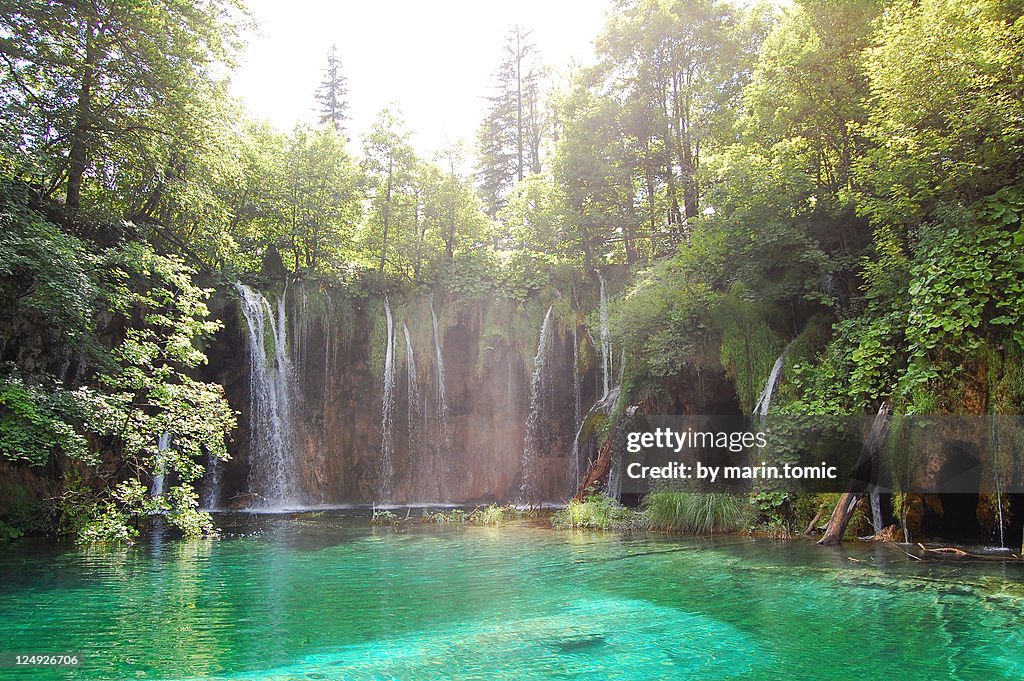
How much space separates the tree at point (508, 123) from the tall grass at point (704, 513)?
88.7 ft

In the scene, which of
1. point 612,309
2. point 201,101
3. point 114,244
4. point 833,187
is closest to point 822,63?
point 833,187

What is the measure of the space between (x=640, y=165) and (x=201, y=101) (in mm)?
13667

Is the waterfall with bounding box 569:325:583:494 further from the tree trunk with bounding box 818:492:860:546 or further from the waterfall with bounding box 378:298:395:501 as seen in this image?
the tree trunk with bounding box 818:492:860:546

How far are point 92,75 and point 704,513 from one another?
14.9m

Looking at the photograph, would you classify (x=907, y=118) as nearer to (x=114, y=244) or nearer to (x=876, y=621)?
(x=876, y=621)

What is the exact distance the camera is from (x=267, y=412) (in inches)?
752

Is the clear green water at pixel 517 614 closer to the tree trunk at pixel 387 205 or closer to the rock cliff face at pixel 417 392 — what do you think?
the rock cliff face at pixel 417 392

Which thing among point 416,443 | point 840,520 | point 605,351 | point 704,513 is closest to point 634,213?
point 605,351

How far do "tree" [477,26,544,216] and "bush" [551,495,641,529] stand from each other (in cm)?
2545

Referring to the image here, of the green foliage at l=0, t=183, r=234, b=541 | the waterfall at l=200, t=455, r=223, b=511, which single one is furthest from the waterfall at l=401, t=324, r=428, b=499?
the green foliage at l=0, t=183, r=234, b=541

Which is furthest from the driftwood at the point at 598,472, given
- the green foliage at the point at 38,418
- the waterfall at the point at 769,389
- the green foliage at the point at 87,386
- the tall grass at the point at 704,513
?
the green foliage at the point at 38,418

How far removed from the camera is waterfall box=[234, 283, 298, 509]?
19.0 m

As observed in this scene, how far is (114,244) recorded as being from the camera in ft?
45.3

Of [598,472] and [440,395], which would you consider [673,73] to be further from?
[598,472]
